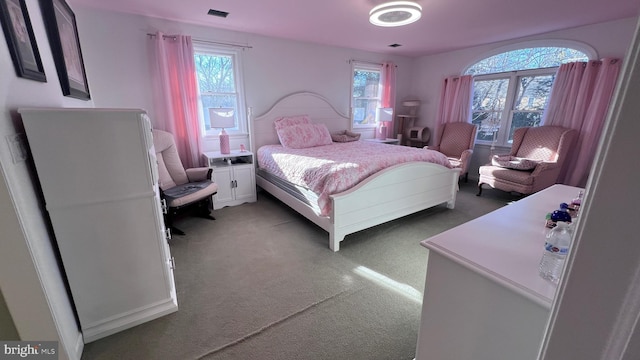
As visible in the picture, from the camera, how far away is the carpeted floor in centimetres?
146

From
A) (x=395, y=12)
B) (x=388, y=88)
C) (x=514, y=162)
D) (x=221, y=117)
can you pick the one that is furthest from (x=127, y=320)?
(x=388, y=88)

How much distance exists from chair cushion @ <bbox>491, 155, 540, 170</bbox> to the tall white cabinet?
418 cm

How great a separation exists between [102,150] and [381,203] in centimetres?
222

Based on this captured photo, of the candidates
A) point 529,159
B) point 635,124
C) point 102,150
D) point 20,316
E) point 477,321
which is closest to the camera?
point 635,124

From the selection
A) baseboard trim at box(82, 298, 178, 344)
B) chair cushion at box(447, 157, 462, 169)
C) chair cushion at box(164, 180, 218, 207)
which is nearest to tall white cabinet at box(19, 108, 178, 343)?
baseboard trim at box(82, 298, 178, 344)

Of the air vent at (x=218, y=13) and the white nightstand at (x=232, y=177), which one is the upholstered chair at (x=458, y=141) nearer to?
the white nightstand at (x=232, y=177)

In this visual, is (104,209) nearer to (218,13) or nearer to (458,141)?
(218,13)

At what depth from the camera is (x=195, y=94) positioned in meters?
3.41

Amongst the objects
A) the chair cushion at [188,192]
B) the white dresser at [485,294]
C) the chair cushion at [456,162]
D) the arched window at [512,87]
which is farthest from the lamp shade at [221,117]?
the arched window at [512,87]

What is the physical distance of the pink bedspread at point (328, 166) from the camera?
2.38m

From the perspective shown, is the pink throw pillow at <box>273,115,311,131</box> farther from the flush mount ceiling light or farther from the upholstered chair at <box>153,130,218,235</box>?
the flush mount ceiling light

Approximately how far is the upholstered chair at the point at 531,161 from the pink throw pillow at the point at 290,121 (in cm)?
283

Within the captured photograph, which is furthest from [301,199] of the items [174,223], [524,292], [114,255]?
[524,292]

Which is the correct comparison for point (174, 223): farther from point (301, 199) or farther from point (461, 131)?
point (461, 131)
